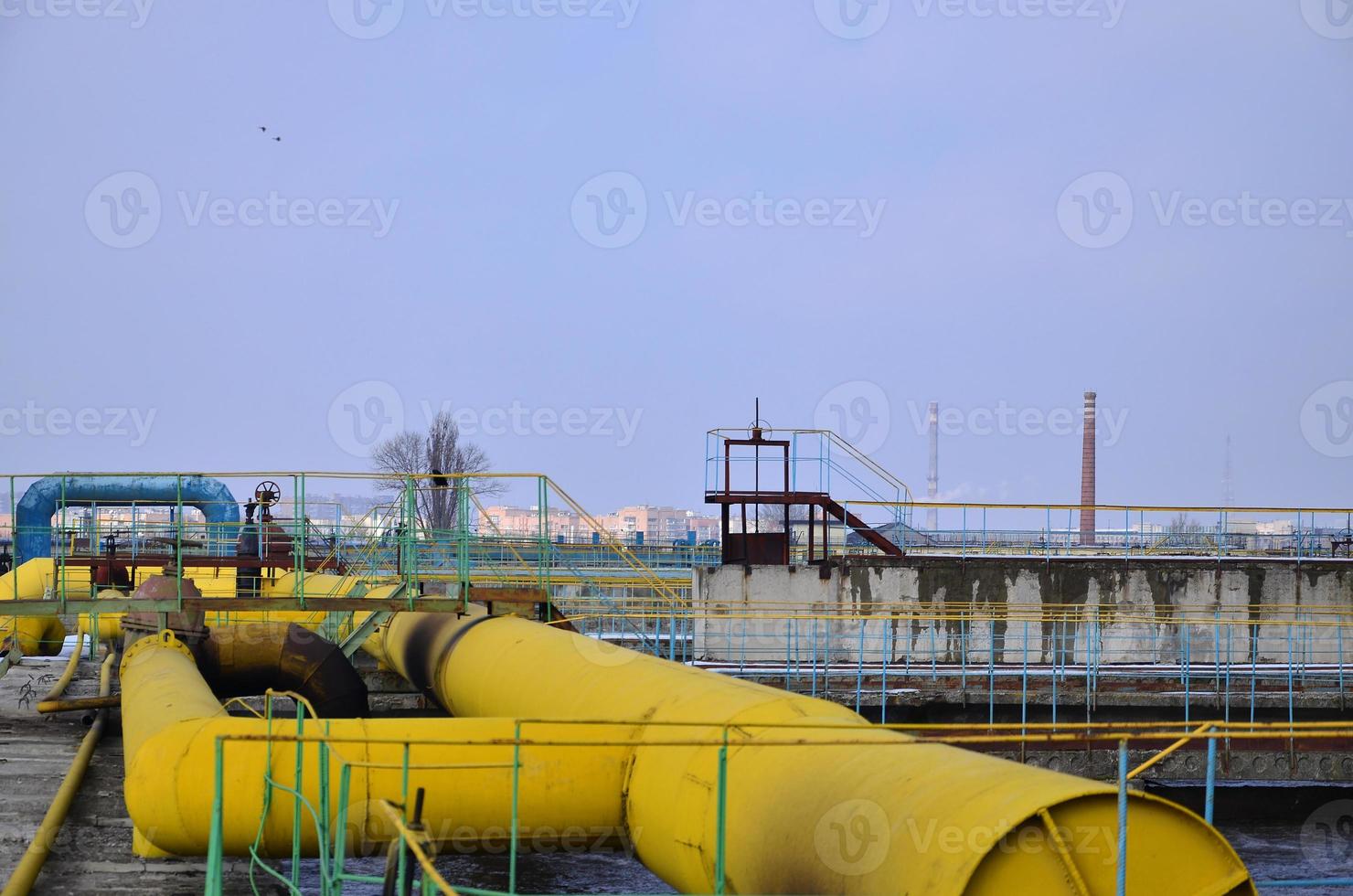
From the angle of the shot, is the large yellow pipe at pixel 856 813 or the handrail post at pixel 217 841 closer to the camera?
the large yellow pipe at pixel 856 813

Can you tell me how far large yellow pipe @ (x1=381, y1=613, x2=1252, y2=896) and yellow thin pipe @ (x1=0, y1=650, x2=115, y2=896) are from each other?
11.7 feet

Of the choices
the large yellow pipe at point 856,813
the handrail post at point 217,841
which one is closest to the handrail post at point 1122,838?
the large yellow pipe at point 856,813

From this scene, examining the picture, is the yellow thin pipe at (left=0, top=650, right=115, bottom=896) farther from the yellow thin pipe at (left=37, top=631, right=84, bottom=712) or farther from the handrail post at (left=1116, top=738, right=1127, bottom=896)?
the handrail post at (left=1116, top=738, right=1127, bottom=896)

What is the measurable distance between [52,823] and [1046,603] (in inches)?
637

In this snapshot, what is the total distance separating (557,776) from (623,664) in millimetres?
1859

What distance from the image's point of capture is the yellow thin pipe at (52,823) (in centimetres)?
883

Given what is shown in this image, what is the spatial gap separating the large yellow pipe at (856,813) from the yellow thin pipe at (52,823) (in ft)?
11.7

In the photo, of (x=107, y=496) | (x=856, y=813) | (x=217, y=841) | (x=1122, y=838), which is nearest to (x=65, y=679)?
(x=217, y=841)

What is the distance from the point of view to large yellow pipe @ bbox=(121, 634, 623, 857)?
7848 mm

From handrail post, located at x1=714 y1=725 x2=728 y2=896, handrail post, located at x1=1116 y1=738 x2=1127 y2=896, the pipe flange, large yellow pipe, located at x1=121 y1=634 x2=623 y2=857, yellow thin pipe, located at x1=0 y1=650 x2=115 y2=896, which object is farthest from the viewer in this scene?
the pipe flange

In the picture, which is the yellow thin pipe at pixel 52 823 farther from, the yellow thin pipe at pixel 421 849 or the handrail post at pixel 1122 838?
the handrail post at pixel 1122 838

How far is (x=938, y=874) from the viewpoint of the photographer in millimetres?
4977

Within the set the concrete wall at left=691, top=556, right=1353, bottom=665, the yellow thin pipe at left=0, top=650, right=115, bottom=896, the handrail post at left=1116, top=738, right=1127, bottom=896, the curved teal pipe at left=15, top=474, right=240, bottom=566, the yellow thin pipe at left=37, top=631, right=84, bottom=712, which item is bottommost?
the yellow thin pipe at left=37, top=631, right=84, bottom=712

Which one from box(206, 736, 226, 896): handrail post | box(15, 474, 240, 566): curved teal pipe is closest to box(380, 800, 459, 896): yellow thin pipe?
box(206, 736, 226, 896): handrail post
